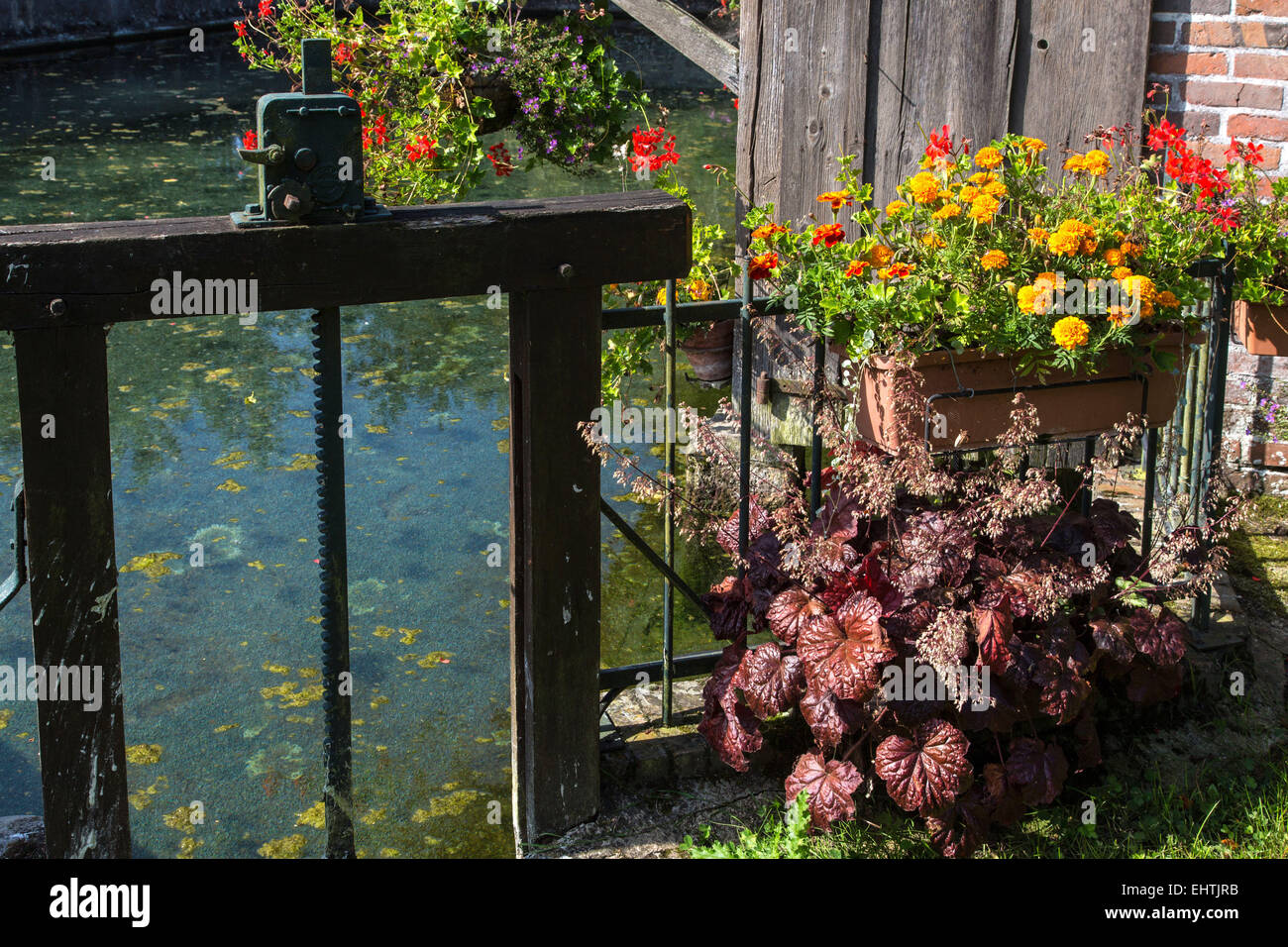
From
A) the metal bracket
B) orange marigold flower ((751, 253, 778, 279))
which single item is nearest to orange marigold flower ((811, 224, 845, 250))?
orange marigold flower ((751, 253, 778, 279))

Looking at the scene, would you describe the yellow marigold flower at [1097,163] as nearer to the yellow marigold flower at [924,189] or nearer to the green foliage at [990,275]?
the green foliage at [990,275]

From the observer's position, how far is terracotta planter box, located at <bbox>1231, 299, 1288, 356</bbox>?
3.74m

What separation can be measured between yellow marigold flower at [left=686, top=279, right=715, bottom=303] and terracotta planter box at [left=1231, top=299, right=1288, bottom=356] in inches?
68.6

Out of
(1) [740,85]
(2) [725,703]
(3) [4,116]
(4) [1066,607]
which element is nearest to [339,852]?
(2) [725,703]

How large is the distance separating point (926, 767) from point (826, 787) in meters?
0.22

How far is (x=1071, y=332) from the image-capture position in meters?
3.08

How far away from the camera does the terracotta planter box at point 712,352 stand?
17.3 feet

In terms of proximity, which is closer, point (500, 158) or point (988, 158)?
point (988, 158)

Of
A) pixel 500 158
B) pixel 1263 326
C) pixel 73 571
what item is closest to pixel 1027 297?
pixel 1263 326

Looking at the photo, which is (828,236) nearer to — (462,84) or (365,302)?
(365,302)

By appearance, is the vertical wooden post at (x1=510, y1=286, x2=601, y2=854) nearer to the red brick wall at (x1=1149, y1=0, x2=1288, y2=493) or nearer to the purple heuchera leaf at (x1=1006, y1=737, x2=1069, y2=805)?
the purple heuchera leaf at (x1=1006, y1=737, x2=1069, y2=805)

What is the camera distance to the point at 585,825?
3.26 meters

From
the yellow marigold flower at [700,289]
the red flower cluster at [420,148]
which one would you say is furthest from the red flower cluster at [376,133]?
the yellow marigold flower at [700,289]

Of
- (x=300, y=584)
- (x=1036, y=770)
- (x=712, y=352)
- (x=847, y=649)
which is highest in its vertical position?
(x=712, y=352)
